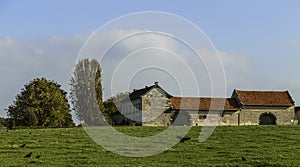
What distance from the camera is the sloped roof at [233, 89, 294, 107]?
93.6 metres

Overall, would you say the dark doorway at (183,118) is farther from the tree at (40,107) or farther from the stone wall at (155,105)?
the tree at (40,107)

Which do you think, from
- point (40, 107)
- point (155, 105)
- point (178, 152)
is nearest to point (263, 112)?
point (155, 105)

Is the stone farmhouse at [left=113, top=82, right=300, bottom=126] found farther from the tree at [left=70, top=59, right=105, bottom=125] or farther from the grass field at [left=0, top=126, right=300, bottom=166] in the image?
the grass field at [left=0, top=126, right=300, bottom=166]

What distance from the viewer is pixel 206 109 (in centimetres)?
9275

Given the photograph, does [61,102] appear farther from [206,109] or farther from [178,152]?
[178,152]

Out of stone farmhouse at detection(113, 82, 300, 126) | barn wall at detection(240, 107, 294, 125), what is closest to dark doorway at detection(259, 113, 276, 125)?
stone farmhouse at detection(113, 82, 300, 126)

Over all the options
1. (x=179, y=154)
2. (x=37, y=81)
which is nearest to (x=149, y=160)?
(x=179, y=154)

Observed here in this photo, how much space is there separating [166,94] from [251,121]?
51.2ft

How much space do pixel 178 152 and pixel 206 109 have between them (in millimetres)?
65190

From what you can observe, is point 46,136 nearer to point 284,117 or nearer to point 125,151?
point 125,151

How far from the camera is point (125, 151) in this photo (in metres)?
28.8

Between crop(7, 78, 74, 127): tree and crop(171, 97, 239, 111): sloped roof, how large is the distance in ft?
62.7

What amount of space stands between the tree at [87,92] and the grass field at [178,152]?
29.6 meters

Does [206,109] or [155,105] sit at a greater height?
[155,105]
